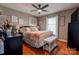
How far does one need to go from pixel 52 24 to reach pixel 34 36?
0.44 metres

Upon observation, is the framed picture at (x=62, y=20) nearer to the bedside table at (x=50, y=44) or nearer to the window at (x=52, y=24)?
the window at (x=52, y=24)

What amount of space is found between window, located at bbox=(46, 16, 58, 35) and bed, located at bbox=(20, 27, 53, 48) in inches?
5.0

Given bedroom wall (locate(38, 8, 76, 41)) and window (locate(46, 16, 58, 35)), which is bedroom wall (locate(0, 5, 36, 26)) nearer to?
bedroom wall (locate(38, 8, 76, 41))

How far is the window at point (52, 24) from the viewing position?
207 centimetres

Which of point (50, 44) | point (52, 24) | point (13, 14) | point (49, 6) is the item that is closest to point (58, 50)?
point (50, 44)

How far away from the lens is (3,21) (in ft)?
6.28

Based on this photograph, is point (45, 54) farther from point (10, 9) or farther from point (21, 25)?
point (10, 9)

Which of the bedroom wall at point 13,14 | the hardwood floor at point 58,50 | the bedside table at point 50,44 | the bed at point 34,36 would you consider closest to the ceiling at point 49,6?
the bedroom wall at point 13,14

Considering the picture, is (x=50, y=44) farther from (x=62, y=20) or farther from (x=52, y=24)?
(x=62, y=20)

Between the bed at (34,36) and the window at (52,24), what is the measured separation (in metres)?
0.13

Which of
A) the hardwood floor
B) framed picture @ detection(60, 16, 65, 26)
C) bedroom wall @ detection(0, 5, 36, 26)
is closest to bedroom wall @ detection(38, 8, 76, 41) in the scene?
framed picture @ detection(60, 16, 65, 26)

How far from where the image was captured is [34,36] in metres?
2.00

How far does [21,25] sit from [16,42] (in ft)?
1.12

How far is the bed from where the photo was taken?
6.54 ft
